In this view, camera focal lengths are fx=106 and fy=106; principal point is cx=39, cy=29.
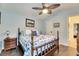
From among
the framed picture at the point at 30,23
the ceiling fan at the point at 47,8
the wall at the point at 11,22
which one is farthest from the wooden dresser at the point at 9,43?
the ceiling fan at the point at 47,8

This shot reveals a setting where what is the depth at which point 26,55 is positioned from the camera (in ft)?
5.20

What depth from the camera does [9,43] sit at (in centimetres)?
153

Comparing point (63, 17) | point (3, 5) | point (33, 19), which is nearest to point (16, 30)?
point (33, 19)

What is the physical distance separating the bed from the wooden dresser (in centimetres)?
7

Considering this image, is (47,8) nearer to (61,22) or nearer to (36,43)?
(61,22)

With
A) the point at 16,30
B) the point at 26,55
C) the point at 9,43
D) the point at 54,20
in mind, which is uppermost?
the point at 54,20

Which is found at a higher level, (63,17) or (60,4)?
(60,4)

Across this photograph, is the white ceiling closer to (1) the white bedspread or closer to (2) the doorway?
(2) the doorway

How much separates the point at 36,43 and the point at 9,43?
0.39m

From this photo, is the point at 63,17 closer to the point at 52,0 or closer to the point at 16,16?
the point at 52,0

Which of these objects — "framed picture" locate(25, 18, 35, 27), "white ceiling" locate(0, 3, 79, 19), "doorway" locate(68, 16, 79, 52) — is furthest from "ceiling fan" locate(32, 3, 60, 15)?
"doorway" locate(68, 16, 79, 52)

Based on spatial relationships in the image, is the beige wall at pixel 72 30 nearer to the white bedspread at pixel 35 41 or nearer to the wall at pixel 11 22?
the white bedspread at pixel 35 41

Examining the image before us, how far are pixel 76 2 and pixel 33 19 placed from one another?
2.25 feet

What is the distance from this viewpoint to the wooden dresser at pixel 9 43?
1516mm
